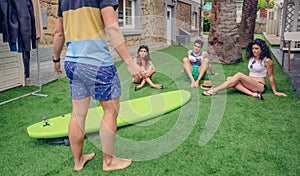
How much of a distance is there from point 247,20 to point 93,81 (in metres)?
9.35

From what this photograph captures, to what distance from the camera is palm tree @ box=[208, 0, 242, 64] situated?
6961mm

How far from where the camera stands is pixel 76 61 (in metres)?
1.82

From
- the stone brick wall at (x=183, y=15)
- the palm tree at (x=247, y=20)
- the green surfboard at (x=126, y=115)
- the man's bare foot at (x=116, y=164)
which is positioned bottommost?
the man's bare foot at (x=116, y=164)

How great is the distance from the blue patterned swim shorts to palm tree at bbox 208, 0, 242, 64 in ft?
18.5

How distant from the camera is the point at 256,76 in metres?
4.12

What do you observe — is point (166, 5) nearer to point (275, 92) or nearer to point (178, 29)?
point (178, 29)

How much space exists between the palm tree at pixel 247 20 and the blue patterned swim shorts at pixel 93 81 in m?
9.13

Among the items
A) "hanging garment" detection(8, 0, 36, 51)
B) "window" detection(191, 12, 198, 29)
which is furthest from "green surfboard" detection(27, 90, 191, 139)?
"window" detection(191, 12, 198, 29)

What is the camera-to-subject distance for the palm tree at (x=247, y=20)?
32.6 feet

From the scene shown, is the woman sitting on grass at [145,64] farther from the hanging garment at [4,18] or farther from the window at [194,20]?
the window at [194,20]

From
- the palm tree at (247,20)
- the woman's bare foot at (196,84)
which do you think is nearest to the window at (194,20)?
the palm tree at (247,20)

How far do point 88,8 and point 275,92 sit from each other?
10.8 ft

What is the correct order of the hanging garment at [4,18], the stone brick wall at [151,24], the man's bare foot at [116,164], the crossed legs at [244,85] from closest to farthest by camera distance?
the man's bare foot at [116,164]
the hanging garment at [4,18]
the crossed legs at [244,85]
the stone brick wall at [151,24]

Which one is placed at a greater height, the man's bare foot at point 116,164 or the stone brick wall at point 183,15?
the stone brick wall at point 183,15
